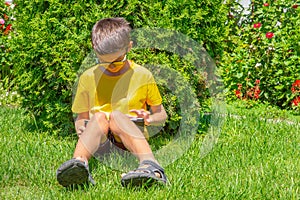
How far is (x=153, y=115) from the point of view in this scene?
398 cm

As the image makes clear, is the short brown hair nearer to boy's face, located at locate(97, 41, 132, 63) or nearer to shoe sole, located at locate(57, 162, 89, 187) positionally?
boy's face, located at locate(97, 41, 132, 63)

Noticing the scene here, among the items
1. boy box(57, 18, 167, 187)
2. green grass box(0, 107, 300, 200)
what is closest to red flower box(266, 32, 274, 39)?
green grass box(0, 107, 300, 200)

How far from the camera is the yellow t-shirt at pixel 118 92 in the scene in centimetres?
400

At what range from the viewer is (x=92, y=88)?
13.2ft

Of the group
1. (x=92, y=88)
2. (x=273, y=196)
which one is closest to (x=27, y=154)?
(x=92, y=88)

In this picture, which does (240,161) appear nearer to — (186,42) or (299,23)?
(186,42)

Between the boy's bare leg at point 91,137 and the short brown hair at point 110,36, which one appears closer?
the boy's bare leg at point 91,137

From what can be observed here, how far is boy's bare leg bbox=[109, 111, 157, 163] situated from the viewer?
3682 mm

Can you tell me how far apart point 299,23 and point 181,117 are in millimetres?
2601

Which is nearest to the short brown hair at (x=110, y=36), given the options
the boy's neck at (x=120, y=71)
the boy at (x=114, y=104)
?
the boy at (x=114, y=104)

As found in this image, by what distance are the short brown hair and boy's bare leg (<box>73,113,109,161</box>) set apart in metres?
0.45

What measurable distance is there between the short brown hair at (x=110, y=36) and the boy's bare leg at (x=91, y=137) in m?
0.45

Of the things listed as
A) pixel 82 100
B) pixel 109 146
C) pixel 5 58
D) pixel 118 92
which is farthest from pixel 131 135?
pixel 5 58

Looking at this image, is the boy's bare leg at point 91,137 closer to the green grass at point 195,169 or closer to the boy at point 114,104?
the boy at point 114,104
